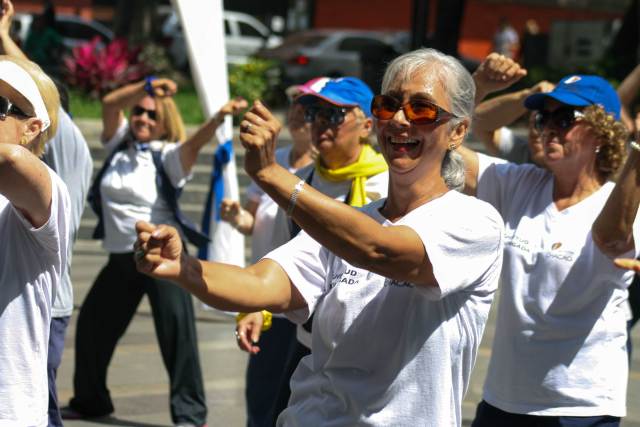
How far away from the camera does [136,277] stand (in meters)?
6.93

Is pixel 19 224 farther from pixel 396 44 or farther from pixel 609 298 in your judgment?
pixel 396 44

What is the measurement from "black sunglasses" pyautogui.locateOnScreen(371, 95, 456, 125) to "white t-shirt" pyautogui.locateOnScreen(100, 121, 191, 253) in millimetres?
3857

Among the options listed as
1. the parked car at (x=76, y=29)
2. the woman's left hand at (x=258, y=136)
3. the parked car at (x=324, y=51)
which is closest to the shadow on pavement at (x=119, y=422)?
the woman's left hand at (x=258, y=136)

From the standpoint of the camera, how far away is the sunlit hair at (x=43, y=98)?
371cm

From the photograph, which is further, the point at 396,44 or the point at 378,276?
the point at 396,44

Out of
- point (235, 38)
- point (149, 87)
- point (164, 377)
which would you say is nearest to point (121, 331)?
point (164, 377)

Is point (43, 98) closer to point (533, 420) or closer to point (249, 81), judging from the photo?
point (533, 420)

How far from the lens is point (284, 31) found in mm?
36125

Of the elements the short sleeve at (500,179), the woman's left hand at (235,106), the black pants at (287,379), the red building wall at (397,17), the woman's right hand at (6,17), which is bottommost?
the red building wall at (397,17)

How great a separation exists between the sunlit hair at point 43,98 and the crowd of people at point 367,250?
0.01 meters

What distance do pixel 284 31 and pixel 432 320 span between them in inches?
1321

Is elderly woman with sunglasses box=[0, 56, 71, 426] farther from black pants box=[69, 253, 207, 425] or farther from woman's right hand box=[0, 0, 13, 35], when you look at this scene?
black pants box=[69, 253, 207, 425]

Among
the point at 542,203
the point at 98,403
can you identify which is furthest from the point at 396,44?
the point at 542,203

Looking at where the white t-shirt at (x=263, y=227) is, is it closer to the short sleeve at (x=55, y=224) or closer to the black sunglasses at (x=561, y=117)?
the black sunglasses at (x=561, y=117)
